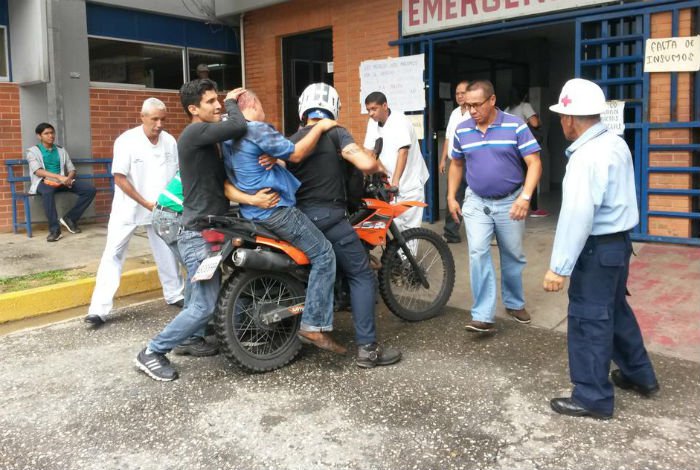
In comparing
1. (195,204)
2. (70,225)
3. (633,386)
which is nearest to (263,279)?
(195,204)

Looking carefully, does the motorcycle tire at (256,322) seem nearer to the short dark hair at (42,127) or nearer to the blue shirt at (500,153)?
the blue shirt at (500,153)

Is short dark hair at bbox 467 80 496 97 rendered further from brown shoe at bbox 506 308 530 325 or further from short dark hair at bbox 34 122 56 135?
short dark hair at bbox 34 122 56 135

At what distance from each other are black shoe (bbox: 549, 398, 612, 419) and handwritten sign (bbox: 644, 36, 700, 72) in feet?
15.5

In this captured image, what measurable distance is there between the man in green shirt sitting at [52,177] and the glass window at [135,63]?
5.01 feet

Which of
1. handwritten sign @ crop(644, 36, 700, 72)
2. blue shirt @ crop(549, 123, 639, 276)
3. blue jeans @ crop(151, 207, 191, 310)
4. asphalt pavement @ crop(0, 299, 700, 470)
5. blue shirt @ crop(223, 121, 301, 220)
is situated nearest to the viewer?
asphalt pavement @ crop(0, 299, 700, 470)

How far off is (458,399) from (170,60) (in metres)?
8.97

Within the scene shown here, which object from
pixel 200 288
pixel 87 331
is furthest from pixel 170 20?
pixel 200 288

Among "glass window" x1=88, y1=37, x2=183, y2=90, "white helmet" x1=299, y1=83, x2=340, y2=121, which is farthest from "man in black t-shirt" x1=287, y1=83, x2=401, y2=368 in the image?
"glass window" x1=88, y1=37, x2=183, y2=90

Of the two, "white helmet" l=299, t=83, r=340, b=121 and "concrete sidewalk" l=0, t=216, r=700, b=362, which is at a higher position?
"white helmet" l=299, t=83, r=340, b=121

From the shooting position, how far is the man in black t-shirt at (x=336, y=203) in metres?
4.10

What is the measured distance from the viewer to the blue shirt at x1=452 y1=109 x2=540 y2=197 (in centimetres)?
462

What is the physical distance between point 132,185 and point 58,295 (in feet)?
4.76

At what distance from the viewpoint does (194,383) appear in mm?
4031

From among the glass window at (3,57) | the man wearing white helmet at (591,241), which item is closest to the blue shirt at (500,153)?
the man wearing white helmet at (591,241)
